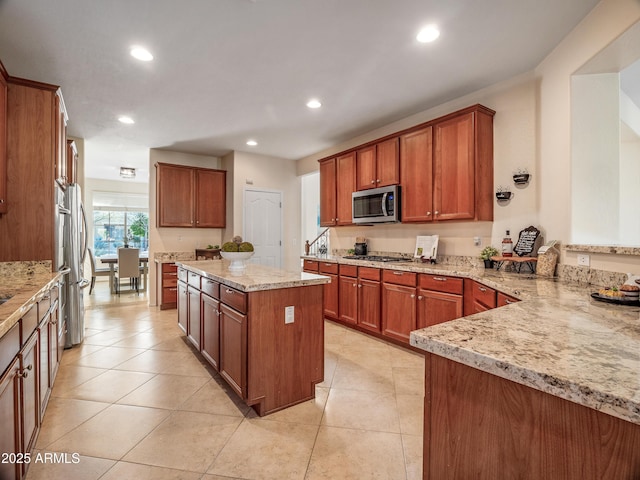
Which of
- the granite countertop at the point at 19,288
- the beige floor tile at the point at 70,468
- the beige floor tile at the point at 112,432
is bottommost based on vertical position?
the beige floor tile at the point at 70,468

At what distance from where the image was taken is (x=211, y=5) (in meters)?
2.10

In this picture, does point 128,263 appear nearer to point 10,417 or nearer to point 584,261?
point 10,417

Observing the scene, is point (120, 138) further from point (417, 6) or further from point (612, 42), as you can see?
point (612, 42)

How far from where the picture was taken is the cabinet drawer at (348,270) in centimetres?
395

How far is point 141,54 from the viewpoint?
2648 mm

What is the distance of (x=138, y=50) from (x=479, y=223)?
3.46 metres

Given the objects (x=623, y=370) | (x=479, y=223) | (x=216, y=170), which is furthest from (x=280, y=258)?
(x=623, y=370)

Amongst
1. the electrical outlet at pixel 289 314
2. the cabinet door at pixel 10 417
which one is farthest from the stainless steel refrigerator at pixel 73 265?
the electrical outlet at pixel 289 314

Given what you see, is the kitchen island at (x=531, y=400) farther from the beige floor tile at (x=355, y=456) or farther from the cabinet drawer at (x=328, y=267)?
the cabinet drawer at (x=328, y=267)

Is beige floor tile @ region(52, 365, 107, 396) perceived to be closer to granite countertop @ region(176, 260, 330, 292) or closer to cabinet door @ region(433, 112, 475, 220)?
granite countertop @ region(176, 260, 330, 292)

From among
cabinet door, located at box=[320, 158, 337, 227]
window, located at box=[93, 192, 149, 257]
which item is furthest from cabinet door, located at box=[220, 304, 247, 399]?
window, located at box=[93, 192, 149, 257]

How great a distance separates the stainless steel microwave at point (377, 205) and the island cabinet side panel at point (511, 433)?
300 centimetres

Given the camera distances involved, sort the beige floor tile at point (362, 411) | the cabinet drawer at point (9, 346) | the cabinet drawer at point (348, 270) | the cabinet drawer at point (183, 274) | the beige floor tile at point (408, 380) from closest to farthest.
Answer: the cabinet drawer at point (9, 346), the beige floor tile at point (362, 411), the beige floor tile at point (408, 380), the cabinet drawer at point (183, 274), the cabinet drawer at point (348, 270)

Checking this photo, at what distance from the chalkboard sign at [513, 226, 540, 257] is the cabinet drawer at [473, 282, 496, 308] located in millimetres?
568
